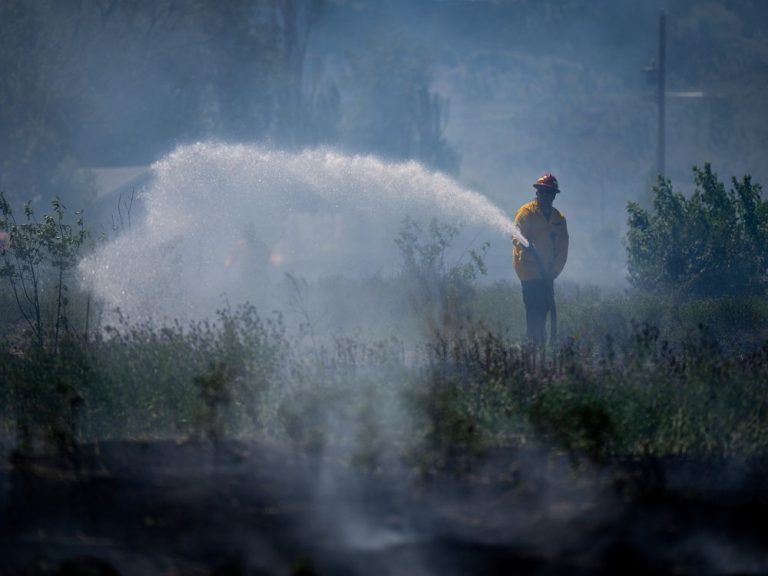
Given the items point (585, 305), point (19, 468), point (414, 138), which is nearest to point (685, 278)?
point (585, 305)

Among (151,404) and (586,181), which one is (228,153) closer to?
(151,404)

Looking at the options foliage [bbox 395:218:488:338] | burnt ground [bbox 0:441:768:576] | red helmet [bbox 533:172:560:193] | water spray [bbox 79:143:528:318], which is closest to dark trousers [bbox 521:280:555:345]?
red helmet [bbox 533:172:560:193]

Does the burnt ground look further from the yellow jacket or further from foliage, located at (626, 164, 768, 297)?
foliage, located at (626, 164, 768, 297)

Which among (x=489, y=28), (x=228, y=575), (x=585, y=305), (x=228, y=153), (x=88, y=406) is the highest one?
(x=489, y=28)

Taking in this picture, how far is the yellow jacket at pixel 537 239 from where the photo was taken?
37.4 ft

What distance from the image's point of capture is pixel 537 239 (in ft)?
37.6

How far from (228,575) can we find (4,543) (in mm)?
1375

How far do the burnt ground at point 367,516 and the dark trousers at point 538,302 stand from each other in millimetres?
4809

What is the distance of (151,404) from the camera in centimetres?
798

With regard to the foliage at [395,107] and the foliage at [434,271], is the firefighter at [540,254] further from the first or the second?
the foliage at [395,107]

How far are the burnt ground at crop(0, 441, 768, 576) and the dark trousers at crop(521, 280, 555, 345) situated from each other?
4.81 metres

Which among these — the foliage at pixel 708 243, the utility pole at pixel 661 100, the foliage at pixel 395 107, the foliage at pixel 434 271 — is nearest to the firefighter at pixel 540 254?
the foliage at pixel 434 271

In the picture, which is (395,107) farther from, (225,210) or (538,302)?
(538,302)

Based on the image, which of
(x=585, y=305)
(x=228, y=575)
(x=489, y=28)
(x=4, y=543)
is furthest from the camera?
(x=489, y=28)
